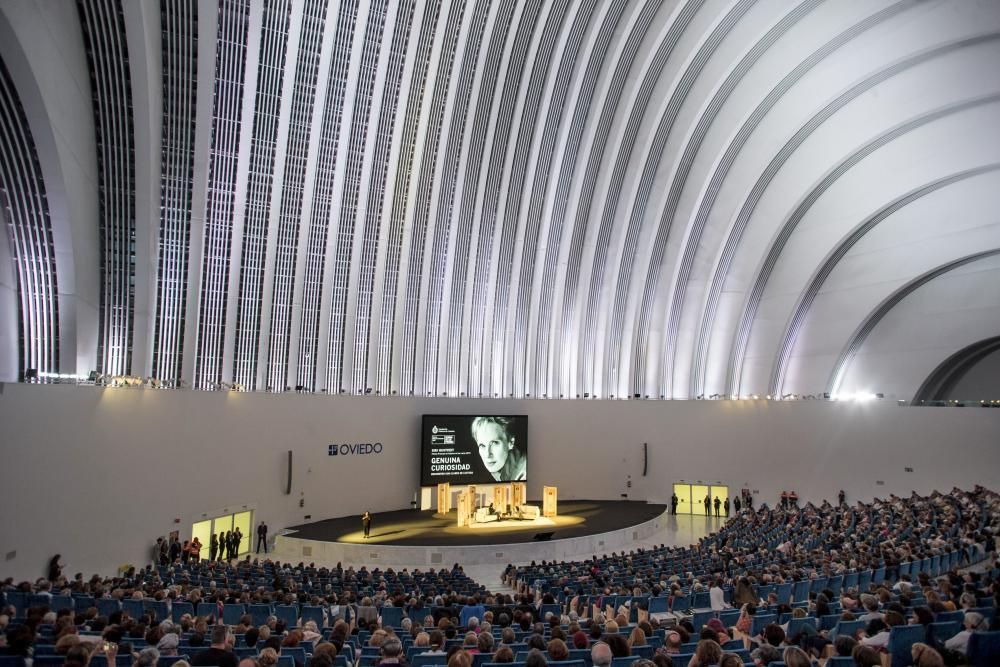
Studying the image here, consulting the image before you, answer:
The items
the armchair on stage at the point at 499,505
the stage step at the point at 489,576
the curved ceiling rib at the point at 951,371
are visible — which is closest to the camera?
the stage step at the point at 489,576

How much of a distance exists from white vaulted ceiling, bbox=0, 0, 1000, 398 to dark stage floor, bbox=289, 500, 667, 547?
5094 millimetres

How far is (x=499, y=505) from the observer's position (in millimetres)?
25297

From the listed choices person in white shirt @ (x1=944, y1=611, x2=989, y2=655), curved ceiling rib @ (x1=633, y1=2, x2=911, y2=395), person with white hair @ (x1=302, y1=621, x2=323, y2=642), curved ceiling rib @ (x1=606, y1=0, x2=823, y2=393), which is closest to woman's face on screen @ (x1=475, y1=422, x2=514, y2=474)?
curved ceiling rib @ (x1=606, y1=0, x2=823, y2=393)

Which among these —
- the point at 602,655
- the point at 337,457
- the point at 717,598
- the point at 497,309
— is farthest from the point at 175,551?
the point at 602,655

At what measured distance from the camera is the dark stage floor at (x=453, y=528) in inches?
816

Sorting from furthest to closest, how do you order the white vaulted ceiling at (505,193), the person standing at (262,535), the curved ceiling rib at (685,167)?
1. the curved ceiling rib at (685,167)
2. the person standing at (262,535)
3. the white vaulted ceiling at (505,193)

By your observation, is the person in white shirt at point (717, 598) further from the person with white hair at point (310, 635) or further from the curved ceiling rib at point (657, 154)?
the curved ceiling rib at point (657, 154)

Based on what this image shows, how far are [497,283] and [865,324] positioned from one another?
54.8 feet

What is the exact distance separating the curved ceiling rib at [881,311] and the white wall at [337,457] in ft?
6.59

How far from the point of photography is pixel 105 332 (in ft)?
64.5

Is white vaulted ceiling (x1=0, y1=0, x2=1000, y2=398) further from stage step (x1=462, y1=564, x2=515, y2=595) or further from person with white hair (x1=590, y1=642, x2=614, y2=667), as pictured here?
person with white hair (x1=590, y1=642, x2=614, y2=667)

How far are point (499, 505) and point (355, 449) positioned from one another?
601 cm

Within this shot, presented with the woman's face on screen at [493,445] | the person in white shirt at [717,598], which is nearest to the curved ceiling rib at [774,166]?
the woman's face on screen at [493,445]

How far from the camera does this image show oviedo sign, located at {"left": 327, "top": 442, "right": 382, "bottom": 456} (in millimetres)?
24237
